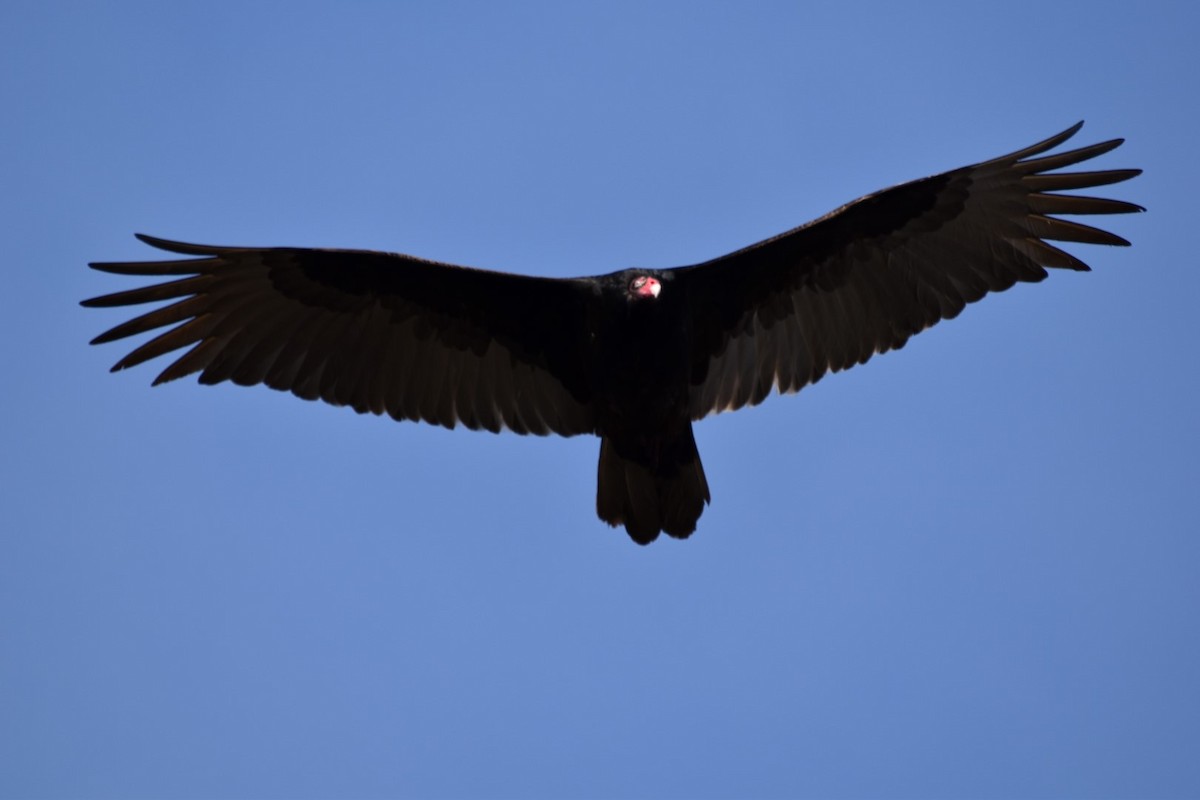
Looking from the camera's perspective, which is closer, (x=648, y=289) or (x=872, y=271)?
(x=648, y=289)

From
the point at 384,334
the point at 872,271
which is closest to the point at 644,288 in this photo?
the point at 872,271

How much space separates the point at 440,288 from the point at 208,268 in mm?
1246

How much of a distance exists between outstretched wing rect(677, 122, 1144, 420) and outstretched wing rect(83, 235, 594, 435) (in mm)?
795

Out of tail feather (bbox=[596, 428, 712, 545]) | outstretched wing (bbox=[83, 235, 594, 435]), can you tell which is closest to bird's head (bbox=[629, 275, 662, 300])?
outstretched wing (bbox=[83, 235, 594, 435])

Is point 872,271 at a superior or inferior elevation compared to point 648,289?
superior

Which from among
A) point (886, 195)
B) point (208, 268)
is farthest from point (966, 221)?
point (208, 268)

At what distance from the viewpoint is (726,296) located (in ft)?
28.4

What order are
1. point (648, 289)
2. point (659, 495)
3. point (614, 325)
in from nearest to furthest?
point (648, 289) → point (614, 325) → point (659, 495)

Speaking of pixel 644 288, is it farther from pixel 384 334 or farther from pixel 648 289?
pixel 384 334

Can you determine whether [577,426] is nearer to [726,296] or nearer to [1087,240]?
[726,296]

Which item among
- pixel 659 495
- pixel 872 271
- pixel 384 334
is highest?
pixel 872 271

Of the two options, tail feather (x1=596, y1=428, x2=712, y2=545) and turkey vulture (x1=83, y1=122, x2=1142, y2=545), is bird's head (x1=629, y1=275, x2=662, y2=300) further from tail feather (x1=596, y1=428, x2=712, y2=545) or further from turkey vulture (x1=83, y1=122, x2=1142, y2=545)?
tail feather (x1=596, y1=428, x2=712, y2=545)

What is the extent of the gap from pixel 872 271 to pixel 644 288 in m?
1.57

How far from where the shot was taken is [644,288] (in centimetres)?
787
